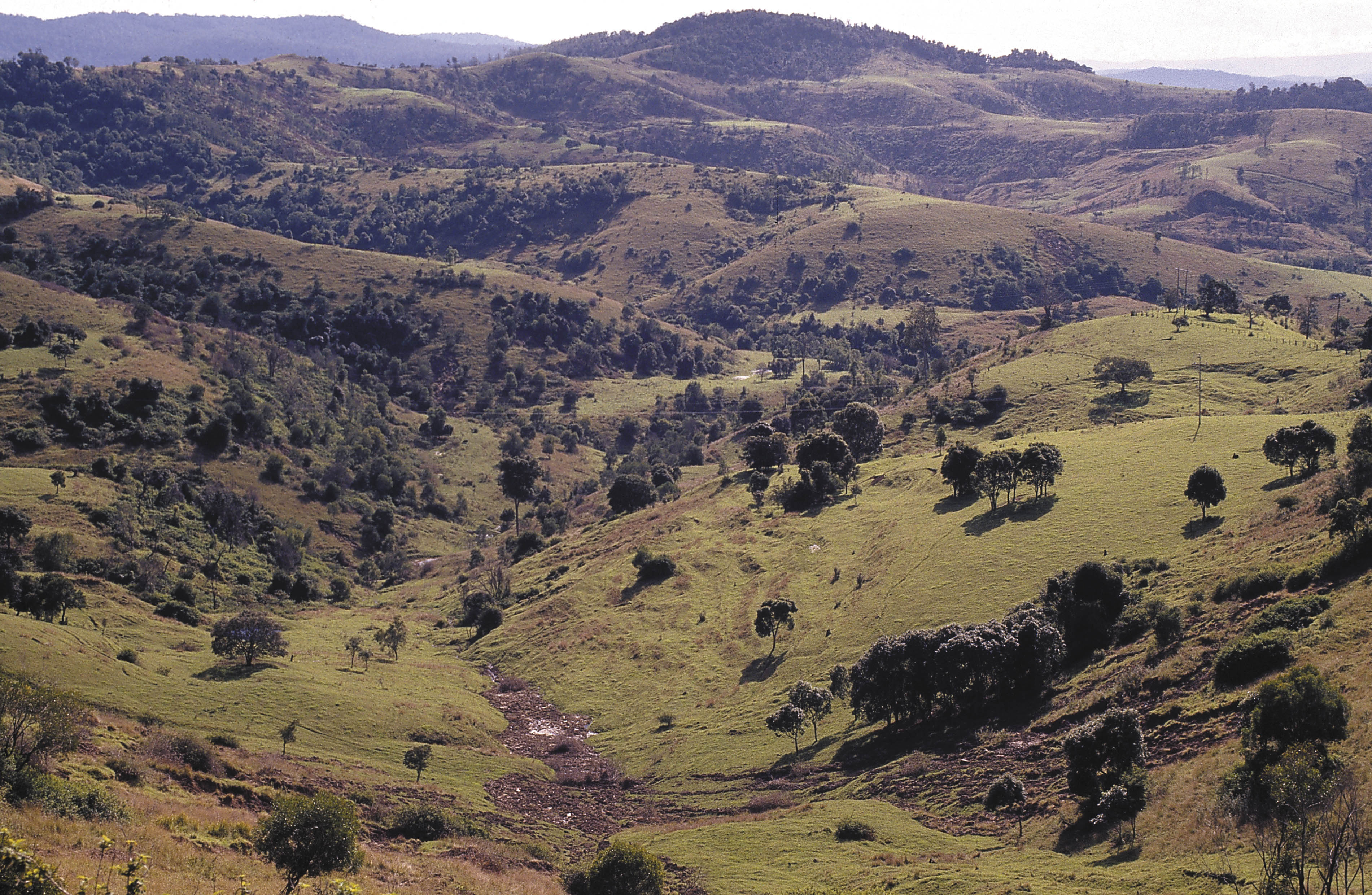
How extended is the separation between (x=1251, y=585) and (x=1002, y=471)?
104 feet

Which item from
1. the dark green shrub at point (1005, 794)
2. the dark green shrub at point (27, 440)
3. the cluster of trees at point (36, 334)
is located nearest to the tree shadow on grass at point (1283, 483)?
the dark green shrub at point (1005, 794)

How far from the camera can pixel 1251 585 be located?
56.9 m

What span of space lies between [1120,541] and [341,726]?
190ft

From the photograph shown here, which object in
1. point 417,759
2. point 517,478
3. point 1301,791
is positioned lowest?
point 517,478

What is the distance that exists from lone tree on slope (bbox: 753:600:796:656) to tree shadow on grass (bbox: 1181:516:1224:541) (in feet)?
99.8

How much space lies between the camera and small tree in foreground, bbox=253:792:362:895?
1361 inches

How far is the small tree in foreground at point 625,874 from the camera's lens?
138 ft

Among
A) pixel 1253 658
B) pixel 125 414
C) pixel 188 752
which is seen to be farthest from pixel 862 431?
pixel 125 414

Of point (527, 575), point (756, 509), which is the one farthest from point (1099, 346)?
point (527, 575)

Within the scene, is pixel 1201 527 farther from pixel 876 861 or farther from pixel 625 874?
pixel 625 874

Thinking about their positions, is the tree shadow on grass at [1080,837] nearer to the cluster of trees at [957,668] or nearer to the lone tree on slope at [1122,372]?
the cluster of trees at [957,668]

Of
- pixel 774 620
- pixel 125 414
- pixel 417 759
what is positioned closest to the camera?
pixel 417 759

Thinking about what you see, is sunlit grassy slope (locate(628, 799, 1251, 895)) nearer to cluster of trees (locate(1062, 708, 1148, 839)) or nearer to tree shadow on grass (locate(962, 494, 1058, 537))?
cluster of trees (locate(1062, 708, 1148, 839))

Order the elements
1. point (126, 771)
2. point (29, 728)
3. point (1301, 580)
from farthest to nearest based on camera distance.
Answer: point (1301, 580) → point (126, 771) → point (29, 728)
